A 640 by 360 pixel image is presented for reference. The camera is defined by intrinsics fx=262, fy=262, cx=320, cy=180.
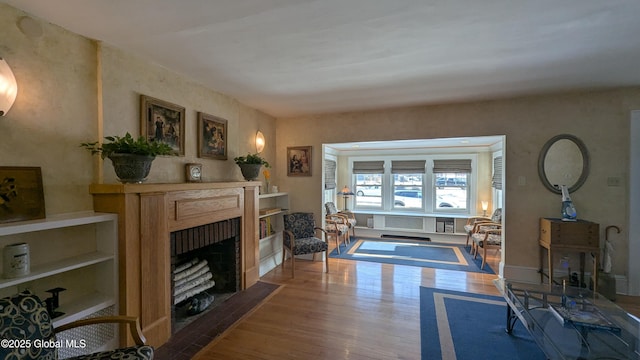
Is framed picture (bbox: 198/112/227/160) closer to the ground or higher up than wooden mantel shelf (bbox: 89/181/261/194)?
higher up

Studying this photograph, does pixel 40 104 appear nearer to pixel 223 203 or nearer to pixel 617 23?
pixel 223 203

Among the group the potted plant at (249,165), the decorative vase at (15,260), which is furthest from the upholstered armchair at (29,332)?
the potted plant at (249,165)

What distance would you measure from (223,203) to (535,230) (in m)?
3.94

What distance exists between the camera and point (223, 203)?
2.89m

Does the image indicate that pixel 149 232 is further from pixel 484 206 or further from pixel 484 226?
pixel 484 206

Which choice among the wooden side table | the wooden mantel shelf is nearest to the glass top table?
the wooden side table

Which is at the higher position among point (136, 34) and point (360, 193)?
point (136, 34)

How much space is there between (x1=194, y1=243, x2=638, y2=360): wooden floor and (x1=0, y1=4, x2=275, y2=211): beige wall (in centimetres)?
168

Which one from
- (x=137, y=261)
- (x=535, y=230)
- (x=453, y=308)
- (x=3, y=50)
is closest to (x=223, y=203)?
(x=137, y=261)

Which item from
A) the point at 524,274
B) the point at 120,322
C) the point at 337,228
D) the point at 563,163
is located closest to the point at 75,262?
the point at 120,322

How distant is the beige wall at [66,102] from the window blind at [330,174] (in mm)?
3977

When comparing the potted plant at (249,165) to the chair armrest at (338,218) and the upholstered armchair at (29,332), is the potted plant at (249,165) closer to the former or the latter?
the upholstered armchair at (29,332)

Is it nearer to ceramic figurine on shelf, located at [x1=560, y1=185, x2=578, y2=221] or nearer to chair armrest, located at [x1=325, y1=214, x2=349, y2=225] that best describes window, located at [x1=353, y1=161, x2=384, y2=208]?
chair armrest, located at [x1=325, y1=214, x2=349, y2=225]

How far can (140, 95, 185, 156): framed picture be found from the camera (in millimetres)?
2335
